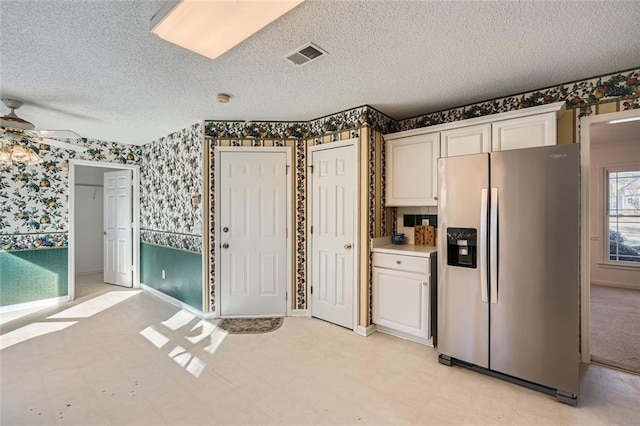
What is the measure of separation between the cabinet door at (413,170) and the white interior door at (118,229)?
14.1ft

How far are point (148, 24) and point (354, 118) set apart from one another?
2.04 meters

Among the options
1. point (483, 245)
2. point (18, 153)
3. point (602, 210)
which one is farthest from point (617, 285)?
point (18, 153)

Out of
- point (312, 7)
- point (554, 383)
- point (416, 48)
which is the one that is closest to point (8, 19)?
point (312, 7)

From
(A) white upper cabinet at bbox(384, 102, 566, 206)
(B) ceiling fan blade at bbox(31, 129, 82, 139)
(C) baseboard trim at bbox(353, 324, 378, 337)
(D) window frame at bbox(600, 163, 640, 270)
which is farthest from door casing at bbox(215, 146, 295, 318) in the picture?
(D) window frame at bbox(600, 163, 640, 270)

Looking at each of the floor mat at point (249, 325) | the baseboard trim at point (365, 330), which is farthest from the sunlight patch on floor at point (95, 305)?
the baseboard trim at point (365, 330)

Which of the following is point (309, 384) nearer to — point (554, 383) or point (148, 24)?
point (554, 383)

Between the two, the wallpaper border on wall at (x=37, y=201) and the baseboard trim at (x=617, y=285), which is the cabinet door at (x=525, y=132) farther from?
the wallpaper border on wall at (x=37, y=201)

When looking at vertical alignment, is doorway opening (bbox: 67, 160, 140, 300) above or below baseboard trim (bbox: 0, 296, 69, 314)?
above

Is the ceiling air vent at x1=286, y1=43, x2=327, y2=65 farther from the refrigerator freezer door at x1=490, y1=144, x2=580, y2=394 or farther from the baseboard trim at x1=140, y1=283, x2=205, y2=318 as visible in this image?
the baseboard trim at x1=140, y1=283, x2=205, y2=318

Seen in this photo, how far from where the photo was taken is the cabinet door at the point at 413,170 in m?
3.11

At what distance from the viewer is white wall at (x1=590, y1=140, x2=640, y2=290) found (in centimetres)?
507

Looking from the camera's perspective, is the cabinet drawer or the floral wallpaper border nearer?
the cabinet drawer

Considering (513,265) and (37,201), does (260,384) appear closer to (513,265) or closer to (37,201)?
(513,265)

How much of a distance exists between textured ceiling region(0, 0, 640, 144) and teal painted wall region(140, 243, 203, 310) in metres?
1.89
